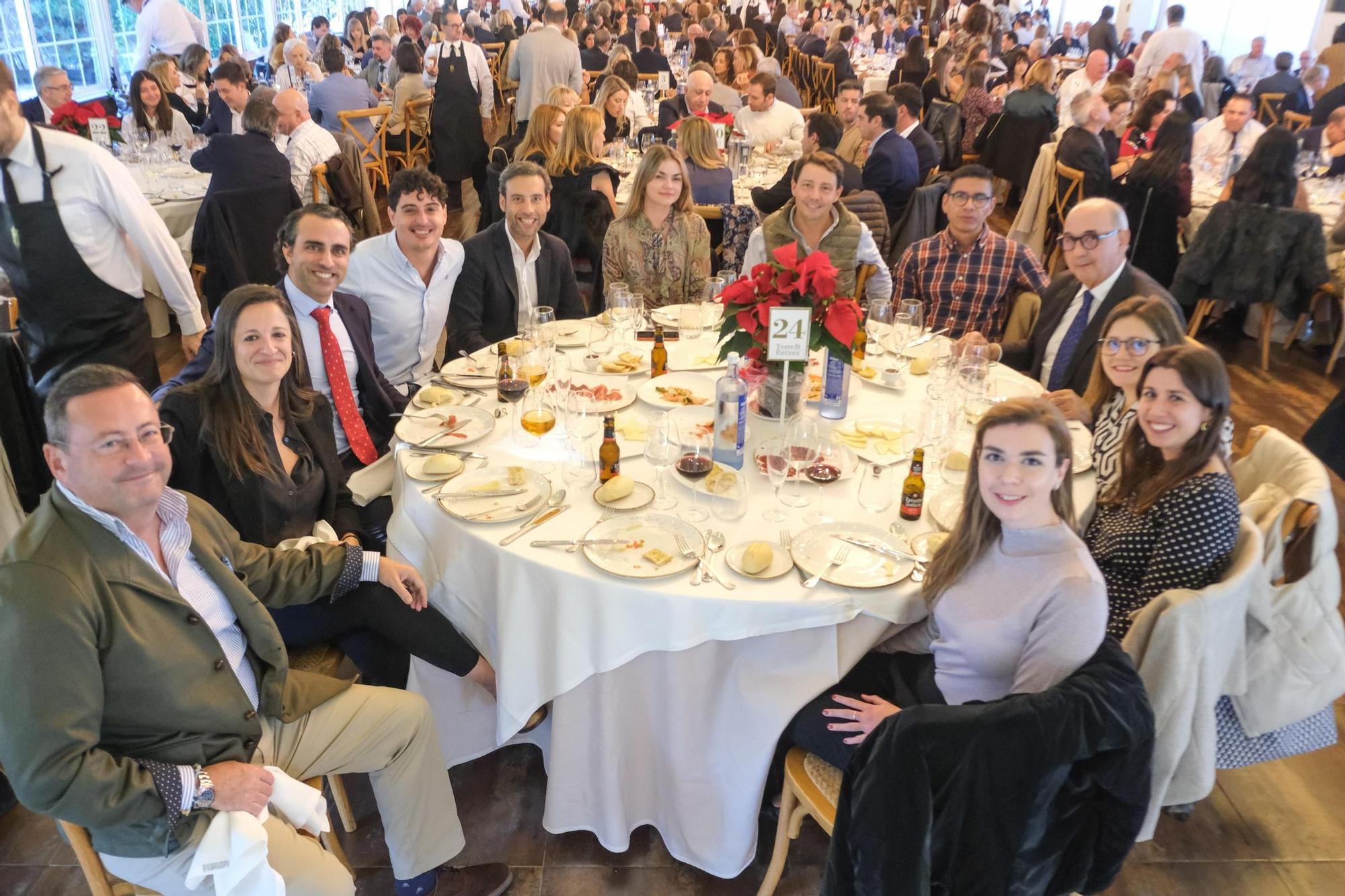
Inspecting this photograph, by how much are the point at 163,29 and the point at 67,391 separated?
7993 mm

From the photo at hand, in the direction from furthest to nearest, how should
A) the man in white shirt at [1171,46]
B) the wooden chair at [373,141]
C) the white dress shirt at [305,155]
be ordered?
1. the man in white shirt at [1171,46]
2. the wooden chair at [373,141]
3. the white dress shirt at [305,155]

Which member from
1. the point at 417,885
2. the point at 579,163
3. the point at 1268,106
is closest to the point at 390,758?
the point at 417,885

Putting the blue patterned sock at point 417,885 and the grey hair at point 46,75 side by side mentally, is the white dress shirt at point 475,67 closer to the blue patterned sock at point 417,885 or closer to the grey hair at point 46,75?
the grey hair at point 46,75

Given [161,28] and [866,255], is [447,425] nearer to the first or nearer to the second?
[866,255]

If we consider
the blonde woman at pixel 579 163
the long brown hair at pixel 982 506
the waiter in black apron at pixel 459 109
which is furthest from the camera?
the waiter in black apron at pixel 459 109

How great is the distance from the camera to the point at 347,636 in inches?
88.5

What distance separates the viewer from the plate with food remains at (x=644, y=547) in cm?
188

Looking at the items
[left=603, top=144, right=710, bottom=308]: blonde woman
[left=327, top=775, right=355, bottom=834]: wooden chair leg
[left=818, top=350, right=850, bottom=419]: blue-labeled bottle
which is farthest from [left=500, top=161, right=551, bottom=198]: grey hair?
[left=327, top=775, right=355, bottom=834]: wooden chair leg

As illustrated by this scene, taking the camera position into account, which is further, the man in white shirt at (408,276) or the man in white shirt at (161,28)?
the man in white shirt at (161,28)

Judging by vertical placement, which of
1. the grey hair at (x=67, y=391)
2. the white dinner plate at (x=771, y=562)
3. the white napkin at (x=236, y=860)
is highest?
the grey hair at (x=67, y=391)

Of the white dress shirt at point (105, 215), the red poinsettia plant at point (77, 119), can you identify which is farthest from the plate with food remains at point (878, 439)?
the red poinsettia plant at point (77, 119)

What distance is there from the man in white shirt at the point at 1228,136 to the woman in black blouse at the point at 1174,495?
453 cm

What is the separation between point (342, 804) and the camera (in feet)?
7.26

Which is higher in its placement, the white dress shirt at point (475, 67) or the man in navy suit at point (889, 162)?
the white dress shirt at point (475, 67)
